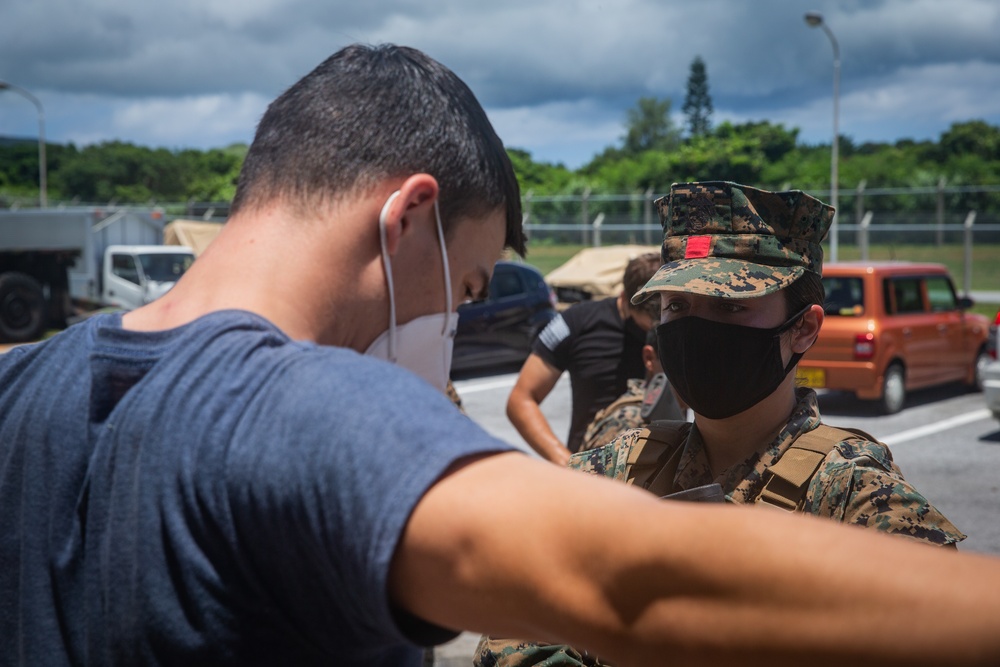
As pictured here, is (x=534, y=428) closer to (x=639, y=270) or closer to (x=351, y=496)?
→ (x=639, y=270)

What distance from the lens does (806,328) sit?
99.5 inches

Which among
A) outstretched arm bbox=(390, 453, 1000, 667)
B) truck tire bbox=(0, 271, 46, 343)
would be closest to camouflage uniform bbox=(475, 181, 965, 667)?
outstretched arm bbox=(390, 453, 1000, 667)

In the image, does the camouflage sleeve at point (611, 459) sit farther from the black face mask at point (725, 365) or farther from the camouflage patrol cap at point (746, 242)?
the camouflage patrol cap at point (746, 242)

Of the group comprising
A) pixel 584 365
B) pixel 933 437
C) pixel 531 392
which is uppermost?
pixel 584 365

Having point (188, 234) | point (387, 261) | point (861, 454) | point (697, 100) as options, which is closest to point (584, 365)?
point (861, 454)

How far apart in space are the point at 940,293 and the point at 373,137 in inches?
457

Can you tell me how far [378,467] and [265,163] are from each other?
0.54 metres

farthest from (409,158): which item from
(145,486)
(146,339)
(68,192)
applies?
(68,192)

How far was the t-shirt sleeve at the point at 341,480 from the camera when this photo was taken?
0.83 m

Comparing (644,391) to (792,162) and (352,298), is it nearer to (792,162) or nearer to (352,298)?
(352,298)

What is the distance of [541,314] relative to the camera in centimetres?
1395

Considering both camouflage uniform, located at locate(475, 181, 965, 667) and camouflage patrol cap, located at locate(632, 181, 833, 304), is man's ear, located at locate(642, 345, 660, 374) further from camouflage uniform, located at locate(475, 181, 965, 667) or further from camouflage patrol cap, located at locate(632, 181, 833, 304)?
camouflage patrol cap, located at locate(632, 181, 833, 304)

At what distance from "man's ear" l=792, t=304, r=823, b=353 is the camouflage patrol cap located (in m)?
0.11

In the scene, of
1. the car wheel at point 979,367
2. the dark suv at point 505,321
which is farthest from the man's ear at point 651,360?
the car wheel at point 979,367
